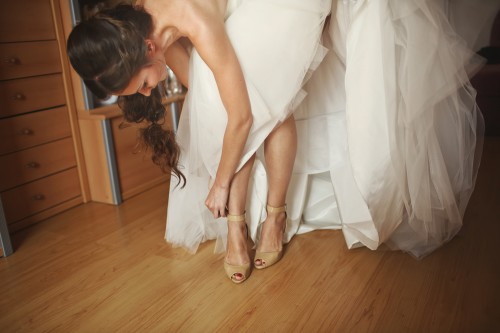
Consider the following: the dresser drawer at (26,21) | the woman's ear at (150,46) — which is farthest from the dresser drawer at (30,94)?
the woman's ear at (150,46)

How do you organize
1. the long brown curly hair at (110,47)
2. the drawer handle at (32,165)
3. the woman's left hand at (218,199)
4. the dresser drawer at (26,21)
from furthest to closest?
the drawer handle at (32,165) → the dresser drawer at (26,21) → the woman's left hand at (218,199) → the long brown curly hair at (110,47)

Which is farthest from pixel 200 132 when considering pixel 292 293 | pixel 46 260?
pixel 46 260

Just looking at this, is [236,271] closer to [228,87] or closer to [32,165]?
[228,87]

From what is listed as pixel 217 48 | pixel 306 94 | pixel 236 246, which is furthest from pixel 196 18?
pixel 236 246

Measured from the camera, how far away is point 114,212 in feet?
5.17

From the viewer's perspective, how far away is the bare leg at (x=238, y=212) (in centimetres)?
112

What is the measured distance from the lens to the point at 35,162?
59.2 inches

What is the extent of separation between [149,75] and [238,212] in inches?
16.3

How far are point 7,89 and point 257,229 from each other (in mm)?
929

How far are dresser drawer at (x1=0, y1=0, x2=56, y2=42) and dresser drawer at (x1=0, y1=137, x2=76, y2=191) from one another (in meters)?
0.37

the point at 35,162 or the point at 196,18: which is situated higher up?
the point at 196,18

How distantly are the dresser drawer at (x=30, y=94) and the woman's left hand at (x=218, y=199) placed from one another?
780 mm

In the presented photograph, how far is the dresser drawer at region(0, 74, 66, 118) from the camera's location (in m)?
1.40

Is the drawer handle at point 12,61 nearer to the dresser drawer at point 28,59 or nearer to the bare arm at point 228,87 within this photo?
the dresser drawer at point 28,59
